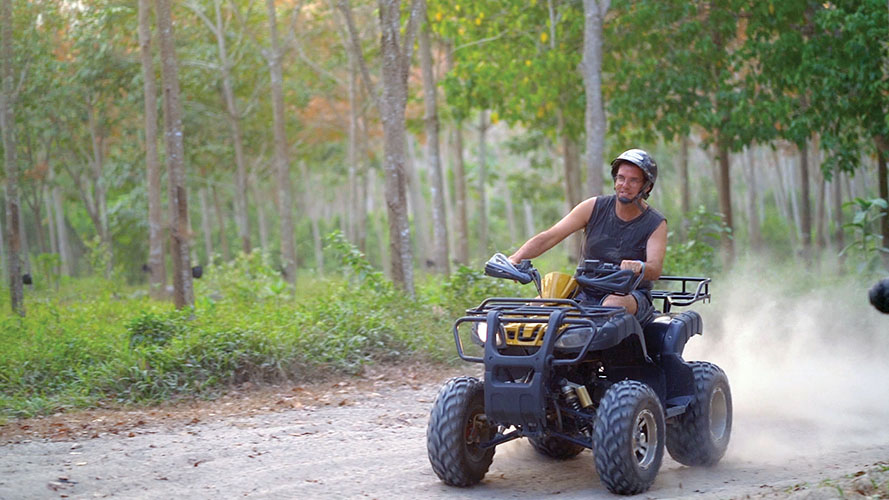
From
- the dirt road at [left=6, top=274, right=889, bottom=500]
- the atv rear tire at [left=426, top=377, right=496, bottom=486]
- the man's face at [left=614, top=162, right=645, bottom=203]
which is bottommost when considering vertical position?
the dirt road at [left=6, top=274, right=889, bottom=500]

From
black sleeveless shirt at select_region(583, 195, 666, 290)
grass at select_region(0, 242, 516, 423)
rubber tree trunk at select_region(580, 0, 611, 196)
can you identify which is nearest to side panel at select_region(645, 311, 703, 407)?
black sleeveless shirt at select_region(583, 195, 666, 290)

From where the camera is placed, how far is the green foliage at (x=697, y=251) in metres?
15.1

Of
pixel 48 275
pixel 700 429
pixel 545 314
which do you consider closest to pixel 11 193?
pixel 48 275

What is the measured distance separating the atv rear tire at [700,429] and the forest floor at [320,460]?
126mm

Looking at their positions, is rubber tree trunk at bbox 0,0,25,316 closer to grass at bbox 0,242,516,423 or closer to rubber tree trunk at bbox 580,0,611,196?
grass at bbox 0,242,516,423

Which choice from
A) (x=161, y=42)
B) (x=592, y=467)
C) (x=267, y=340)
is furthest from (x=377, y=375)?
(x=161, y=42)

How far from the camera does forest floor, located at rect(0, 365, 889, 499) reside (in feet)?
20.1

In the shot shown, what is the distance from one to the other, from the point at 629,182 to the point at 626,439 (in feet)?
5.92

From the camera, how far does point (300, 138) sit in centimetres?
3444

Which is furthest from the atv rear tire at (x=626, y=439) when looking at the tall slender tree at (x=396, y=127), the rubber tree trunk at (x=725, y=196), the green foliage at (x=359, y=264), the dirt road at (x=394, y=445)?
the rubber tree trunk at (x=725, y=196)

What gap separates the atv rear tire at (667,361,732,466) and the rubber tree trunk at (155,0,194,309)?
25.0ft

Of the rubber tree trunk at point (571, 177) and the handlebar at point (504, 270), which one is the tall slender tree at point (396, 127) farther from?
the rubber tree trunk at point (571, 177)

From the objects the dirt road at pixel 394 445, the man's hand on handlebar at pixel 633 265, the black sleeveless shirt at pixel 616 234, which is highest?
the black sleeveless shirt at pixel 616 234

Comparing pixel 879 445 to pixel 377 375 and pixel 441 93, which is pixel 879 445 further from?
pixel 441 93
